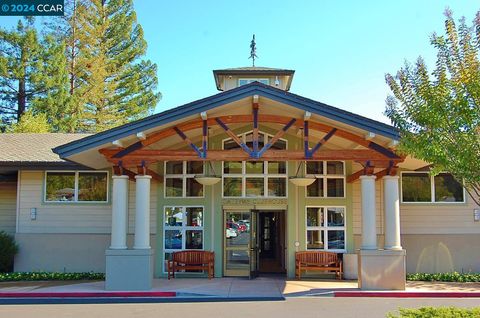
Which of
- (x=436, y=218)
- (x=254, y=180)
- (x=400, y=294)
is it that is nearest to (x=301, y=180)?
(x=254, y=180)

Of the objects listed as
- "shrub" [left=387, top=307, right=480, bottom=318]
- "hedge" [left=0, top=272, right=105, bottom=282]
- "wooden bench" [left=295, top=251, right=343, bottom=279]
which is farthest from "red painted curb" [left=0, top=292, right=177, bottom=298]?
"shrub" [left=387, top=307, right=480, bottom=318]

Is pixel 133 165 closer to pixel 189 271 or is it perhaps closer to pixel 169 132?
pixel 169 132

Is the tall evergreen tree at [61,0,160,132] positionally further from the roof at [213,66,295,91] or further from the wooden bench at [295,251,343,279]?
the wooden bench at [295,251,343,279]

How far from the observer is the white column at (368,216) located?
13.6 metres

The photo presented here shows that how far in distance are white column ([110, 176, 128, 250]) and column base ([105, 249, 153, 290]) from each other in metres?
0.30

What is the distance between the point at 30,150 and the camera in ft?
58.7

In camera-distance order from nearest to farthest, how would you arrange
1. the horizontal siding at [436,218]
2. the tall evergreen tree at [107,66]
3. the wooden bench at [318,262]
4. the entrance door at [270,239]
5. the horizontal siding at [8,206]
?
1. the wooden bench at [318,262]
2. the horizontal siding at [436,218]
3. the horizontal siding at [8,206]
4. the entrance door at [270,239]
5. the tall evergreen tree at [107,66]

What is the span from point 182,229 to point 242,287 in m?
3.37

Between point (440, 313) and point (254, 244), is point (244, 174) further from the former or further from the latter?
point (440, 313)

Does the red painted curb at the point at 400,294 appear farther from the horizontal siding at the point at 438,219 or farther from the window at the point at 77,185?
the window at the point at 77,185

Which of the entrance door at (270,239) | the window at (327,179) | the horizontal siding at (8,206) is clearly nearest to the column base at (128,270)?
the window at (327,179)

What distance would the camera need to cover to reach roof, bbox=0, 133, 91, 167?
54.1 ft

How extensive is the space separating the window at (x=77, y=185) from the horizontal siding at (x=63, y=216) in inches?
10.3

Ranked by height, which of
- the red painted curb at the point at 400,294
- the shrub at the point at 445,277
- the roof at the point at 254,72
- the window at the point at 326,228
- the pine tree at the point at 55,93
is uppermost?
the pine tree at the point at 55,93
